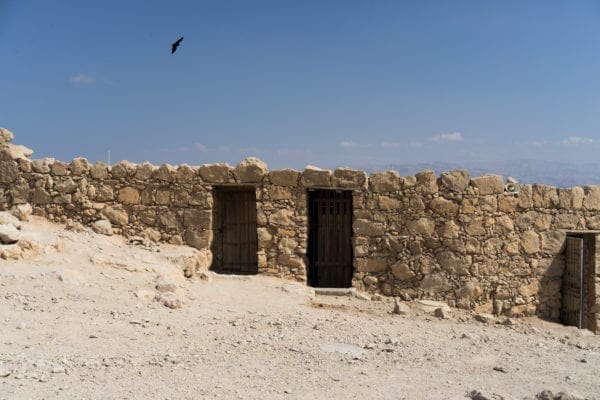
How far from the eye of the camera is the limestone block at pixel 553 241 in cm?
960

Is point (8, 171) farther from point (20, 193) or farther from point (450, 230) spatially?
point (450, 230)

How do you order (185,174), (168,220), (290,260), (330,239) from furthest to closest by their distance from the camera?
A: 1. (330,239)
2. (168,220)
3. (185,174)
4. (290,260)

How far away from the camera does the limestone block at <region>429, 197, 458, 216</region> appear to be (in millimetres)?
9430

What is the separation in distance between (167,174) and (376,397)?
6697mm

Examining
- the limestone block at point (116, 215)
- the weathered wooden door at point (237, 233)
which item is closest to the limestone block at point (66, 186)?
the limestone block at point (116, 215)

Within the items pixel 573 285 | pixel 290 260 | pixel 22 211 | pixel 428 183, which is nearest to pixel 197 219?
pixel 290 260

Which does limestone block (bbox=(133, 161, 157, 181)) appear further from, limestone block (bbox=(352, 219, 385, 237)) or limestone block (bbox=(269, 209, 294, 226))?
limestone block (bbox=(352, 219, 385, 237))

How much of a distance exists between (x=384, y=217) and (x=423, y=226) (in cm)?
73

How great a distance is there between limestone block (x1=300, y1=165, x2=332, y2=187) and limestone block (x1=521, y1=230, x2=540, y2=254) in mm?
3748

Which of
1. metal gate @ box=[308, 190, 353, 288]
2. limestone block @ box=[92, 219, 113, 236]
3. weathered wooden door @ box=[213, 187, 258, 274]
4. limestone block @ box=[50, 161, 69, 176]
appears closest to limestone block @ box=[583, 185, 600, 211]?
metal gate @ box=[308, 190, 353, 288]

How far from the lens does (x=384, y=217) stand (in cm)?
961

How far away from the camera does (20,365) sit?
185 inches

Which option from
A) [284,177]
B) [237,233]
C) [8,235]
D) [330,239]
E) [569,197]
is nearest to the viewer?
[8,235]

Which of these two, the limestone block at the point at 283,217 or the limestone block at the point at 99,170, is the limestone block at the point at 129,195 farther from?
the limestone block at the point at 283,217
